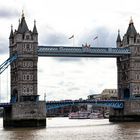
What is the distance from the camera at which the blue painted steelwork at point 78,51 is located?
5305 inches

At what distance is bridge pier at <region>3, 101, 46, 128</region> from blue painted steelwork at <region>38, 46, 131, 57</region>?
1531 centimetres

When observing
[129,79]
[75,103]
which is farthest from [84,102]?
[129,79]

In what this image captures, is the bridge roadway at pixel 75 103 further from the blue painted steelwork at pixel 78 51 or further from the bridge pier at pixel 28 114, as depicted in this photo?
the blue painted steelwork at pixel 78 51

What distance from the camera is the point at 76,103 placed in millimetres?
135875

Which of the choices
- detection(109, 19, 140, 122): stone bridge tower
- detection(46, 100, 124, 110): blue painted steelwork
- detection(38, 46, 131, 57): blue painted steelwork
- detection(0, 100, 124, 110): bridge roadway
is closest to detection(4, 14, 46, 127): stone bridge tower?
detection(38, 46, 131, 57): blue painted steelwork

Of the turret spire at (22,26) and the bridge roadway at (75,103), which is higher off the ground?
the turret spire at (22,26)

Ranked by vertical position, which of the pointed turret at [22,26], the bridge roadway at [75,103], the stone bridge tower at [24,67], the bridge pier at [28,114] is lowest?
the bridge pier at [28,114]

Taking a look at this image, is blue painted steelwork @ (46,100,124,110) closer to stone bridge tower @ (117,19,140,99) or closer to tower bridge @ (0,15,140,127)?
tower bridge @ (0,15,140,127)

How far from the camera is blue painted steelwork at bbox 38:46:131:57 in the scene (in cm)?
13475

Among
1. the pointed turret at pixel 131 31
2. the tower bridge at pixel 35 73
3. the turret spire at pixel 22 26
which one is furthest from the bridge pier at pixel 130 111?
the turret spire at pixel 22 26

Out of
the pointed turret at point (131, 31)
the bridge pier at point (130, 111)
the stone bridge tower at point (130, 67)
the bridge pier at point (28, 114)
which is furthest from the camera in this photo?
the pointed turret at point (131, 31)

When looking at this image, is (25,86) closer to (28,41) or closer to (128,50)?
(28,41)

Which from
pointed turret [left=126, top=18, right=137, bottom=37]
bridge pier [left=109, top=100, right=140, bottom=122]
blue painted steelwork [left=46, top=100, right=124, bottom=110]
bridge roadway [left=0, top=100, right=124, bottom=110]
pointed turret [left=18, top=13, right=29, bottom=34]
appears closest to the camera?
bridge roadway [left=0, top=100, right=124, bottom=110]

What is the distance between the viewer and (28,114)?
124 metres
